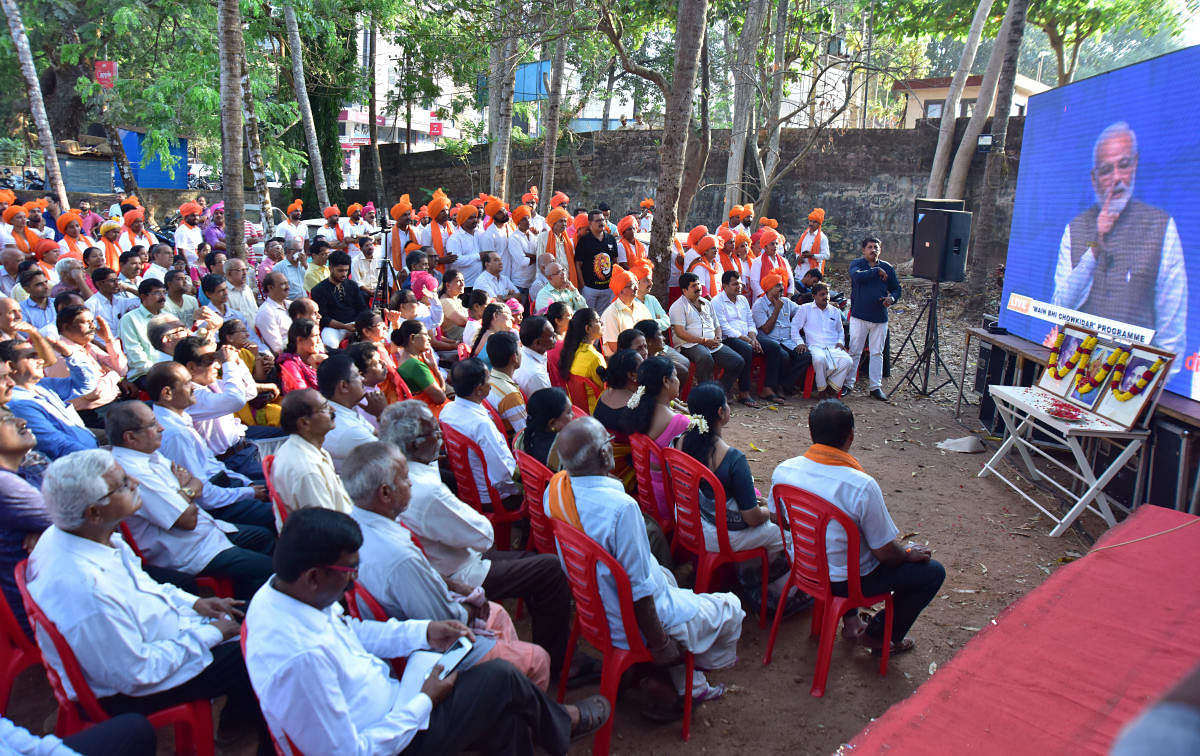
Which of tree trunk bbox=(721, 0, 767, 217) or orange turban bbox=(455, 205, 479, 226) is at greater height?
tree trunk bbox=(721, 0, 767, 217)

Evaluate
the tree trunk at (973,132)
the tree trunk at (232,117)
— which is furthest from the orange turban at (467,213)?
the tree trunk at (973,132)

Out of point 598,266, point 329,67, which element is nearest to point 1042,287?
→ point 598,266

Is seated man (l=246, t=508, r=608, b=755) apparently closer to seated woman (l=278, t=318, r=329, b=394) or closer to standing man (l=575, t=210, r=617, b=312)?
seated woman (l=278, t=318, r=329, b=394)

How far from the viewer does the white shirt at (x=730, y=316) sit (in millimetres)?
8266

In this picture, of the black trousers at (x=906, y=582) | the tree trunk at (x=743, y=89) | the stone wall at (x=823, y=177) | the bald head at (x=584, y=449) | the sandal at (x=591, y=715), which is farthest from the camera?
the stone wall at (x=823, y=177)

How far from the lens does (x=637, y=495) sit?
439cm

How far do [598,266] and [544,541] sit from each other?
548 cm

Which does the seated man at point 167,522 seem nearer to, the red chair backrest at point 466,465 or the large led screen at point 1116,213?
the red chair backrest at point 466,465

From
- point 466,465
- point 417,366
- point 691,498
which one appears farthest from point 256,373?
point 691,498

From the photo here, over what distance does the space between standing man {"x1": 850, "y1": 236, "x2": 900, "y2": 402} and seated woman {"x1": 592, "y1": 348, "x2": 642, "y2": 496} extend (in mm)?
4878

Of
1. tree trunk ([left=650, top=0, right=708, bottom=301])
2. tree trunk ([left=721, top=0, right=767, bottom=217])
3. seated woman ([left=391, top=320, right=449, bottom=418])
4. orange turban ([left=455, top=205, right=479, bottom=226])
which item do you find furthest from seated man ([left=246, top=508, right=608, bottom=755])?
tree trunk ([left=721, top=0, right=767, bottom=217])

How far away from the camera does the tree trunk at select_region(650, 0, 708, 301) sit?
7941mm

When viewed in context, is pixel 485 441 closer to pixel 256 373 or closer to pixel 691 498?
pixel 691 498

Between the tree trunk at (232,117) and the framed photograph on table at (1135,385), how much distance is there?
26.7 ft
